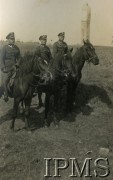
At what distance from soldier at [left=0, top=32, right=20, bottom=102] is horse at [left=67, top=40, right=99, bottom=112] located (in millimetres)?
479

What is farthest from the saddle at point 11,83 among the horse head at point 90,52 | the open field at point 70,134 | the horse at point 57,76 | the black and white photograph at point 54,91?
the horse head at point 90,52

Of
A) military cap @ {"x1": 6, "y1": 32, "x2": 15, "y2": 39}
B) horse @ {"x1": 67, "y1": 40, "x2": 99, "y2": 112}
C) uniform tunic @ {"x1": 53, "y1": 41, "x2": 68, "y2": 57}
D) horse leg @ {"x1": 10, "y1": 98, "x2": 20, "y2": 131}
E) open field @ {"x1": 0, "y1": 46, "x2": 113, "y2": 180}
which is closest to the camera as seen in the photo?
open field @ {"x1": 0, "y1": 46, "x2": 113, "y2": 180}

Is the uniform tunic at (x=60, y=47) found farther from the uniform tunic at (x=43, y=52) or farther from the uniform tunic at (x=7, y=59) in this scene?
the uniform tunic at (x=7, y=59)

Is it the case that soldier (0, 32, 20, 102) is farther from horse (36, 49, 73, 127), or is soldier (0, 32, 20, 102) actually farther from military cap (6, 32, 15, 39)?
horse (36, 49, 73, 127)

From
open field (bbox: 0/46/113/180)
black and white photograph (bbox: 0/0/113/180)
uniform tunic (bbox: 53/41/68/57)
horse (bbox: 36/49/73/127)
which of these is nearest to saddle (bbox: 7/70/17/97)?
black and white photograph (bbox: 0/0/113/180)

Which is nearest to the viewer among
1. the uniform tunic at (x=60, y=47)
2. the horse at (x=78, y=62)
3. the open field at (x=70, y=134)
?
the open field at (x=70, y=134)

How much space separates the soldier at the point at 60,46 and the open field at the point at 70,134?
0.25 m

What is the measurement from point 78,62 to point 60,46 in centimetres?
56

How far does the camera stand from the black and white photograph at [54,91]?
9.44 feet

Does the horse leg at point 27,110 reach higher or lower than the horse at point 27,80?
lower

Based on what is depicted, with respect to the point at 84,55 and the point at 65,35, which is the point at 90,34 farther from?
the point at 84,55

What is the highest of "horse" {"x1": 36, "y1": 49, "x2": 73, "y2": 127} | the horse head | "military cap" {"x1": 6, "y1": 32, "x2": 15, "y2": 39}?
"military cap" {"x1": 6, "y1": 32, "x2": 15, "y2": 39}

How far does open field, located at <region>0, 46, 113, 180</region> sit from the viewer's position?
286 cm

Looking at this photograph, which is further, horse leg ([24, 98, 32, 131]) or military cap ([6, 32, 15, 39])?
horse leg ([24, 98, 32, 131])
